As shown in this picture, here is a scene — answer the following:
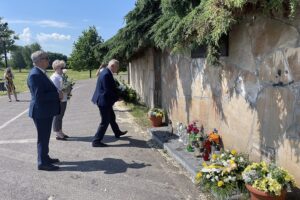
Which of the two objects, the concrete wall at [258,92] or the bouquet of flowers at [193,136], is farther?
the bouquet of flowers at [193,136]

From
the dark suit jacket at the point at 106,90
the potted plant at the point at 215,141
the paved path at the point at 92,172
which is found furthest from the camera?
the dark suit jacket at the point at 106,90

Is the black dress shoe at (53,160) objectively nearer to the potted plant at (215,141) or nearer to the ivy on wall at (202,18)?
the potted plant at (215,141)

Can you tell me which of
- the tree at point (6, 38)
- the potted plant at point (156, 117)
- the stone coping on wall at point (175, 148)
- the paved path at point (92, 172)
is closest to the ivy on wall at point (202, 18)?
the stone coping on wall at point (175, 148)

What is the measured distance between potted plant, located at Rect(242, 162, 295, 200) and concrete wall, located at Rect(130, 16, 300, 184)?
27cm

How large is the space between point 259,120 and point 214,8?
152cm

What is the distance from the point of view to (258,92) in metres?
4.46

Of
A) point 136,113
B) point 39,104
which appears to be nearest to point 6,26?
point 136,113

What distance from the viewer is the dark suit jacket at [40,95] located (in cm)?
554

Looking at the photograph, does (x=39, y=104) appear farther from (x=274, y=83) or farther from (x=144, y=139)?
(x=274, y=83)

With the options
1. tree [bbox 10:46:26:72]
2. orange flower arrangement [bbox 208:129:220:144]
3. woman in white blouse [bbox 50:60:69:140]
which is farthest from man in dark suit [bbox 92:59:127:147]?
tree [bbox 10:46:26:72]

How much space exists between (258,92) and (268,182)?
1242 mm

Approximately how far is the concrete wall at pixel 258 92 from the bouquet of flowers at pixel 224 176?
1.26ft

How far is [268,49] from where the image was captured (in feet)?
13.7

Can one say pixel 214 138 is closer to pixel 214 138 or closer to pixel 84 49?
pixel 214 138
